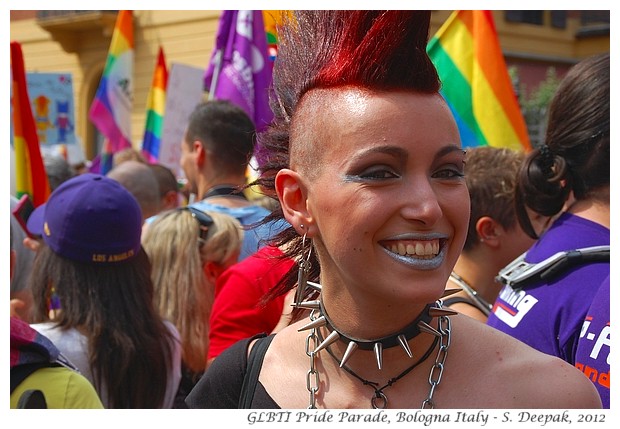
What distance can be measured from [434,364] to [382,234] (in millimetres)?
300

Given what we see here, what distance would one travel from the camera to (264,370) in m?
1.89

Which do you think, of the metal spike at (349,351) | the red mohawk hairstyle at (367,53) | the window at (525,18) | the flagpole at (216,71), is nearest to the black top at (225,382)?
the metal spike at (349,351)

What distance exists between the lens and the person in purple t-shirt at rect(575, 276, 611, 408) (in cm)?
199

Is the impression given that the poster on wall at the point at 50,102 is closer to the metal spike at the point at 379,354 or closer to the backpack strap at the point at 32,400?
the backpack strap at the point at 32,400

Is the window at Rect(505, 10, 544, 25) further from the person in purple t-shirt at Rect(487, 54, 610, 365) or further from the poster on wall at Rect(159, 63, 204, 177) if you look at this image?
the person in purple t-shirt at Rect(487, 54, 610, 365)

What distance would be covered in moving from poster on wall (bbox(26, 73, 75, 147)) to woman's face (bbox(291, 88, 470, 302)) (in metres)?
6.21

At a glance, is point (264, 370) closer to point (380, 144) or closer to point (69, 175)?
point (380, 144)

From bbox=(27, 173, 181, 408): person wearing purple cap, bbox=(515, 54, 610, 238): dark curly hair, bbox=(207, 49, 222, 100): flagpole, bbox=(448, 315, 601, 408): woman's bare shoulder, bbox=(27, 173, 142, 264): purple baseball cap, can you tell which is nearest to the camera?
bbox=(448, 315, 601, 408): woman's bare shoulder

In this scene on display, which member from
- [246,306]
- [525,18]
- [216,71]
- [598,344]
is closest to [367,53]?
[598,344]

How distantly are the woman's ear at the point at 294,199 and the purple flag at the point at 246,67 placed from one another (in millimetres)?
3562

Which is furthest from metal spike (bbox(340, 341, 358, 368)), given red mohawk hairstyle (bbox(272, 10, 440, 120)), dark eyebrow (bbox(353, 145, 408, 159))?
red mohawk hairstyle (bbox(272, 10, 440, 120))

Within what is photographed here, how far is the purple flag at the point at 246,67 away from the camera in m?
5.43

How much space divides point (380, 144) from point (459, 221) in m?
0.23

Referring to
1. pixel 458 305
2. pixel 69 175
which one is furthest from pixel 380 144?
pixel 69 175
